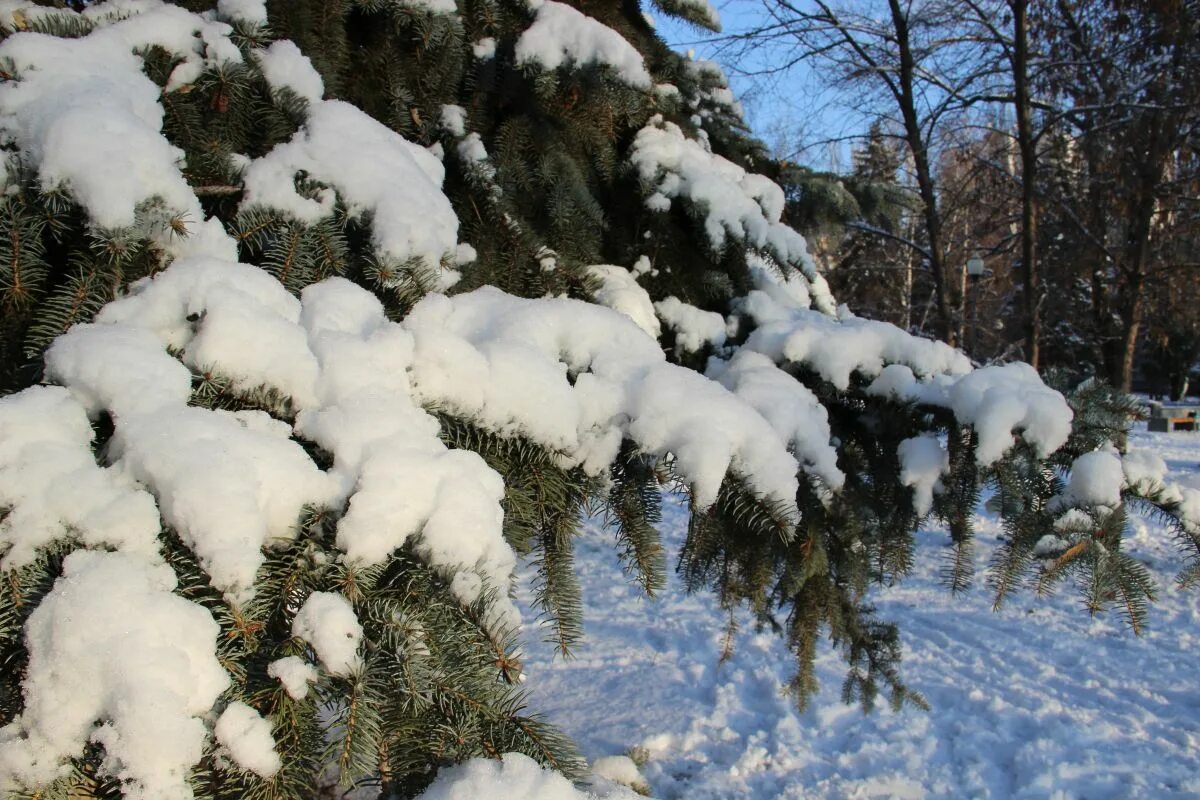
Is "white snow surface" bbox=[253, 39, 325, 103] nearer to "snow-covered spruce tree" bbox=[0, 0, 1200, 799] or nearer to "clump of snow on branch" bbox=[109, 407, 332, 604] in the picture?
"snow-covered spruce tree" bbox=[0, 0, 1200, 799]

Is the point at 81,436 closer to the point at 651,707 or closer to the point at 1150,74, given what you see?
the point at 651,707

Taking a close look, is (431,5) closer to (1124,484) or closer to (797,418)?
(797,418)

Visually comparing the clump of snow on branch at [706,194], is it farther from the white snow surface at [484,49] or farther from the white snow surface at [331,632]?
the white snow surface at [331,632]

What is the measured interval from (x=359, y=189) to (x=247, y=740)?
0.85 meters

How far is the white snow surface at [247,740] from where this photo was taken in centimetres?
73

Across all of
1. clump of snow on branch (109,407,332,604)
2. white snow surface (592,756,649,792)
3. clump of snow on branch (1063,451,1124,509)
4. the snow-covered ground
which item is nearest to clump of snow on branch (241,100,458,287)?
clump of snow on branch (109,407,332,604)

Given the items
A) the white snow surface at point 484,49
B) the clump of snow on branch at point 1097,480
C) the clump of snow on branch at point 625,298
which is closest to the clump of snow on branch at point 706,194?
the clump of snow on branch at point 625,298

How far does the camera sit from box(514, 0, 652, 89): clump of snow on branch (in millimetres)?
1752

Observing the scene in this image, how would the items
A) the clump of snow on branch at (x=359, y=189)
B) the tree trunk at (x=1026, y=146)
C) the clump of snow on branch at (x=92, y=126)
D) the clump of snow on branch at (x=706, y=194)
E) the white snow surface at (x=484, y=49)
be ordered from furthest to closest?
the tree trunk at (x=1026, y=146) < the clump of snow on branch at (x=706, y=194) < the white snow surface at (x=484, y=49) < the clump of snow on branch at (x=359, y=189) < the clump of snow on branch at (x=92, y=126)

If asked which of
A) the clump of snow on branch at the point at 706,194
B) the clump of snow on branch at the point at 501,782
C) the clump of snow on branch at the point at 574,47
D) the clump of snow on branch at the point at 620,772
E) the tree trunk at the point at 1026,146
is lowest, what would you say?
the clump of snow on branch at the point at 620,772

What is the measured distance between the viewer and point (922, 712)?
3.95 m

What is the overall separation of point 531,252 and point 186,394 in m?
0.91

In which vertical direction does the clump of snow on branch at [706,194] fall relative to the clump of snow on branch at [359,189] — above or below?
above

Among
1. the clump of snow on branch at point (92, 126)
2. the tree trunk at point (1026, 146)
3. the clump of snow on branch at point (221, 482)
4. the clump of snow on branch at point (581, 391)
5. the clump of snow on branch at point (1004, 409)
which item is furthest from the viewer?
the tree trunk at point (1026, 146)
